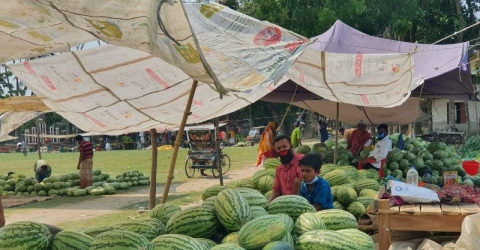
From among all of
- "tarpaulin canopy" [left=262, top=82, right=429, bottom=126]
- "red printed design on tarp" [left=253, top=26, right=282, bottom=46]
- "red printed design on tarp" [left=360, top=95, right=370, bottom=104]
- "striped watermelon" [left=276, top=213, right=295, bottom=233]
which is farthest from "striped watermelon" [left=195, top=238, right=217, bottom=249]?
"tarpaulin canopy" [left=262, top=82, right=429, bottom=126]

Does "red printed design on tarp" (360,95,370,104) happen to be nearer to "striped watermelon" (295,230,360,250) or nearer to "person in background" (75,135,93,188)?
"striped watermelon" (295,230,360,250)

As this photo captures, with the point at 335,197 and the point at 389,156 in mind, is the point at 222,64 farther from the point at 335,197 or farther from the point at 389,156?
the point at 389,156

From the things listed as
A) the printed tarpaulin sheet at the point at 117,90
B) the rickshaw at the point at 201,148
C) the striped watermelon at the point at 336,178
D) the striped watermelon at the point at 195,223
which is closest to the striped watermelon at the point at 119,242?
the striped watermelon at the point at 195,223

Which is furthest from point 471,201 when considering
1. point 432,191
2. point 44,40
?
point 44,40

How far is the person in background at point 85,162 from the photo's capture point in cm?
1304

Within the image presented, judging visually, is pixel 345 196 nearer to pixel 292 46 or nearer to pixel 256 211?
pixel 292 46

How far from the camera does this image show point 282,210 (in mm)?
4109

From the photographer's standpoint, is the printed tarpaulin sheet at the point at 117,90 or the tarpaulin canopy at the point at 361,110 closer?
the printed tarpaulin sheet at the point at 117,90

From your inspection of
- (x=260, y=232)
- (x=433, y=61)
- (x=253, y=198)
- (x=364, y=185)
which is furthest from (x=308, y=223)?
(x=433, y=61)

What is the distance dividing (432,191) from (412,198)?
31cm

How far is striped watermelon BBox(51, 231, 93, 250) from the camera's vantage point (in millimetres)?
3172

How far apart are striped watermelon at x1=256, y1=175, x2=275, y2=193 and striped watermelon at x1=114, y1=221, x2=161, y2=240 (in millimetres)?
3074

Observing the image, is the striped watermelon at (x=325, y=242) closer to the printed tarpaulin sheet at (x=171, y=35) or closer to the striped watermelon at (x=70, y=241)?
the printed tarpaulin sheet at (x=171, y=35)

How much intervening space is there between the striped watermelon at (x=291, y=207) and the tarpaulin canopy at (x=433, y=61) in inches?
197
